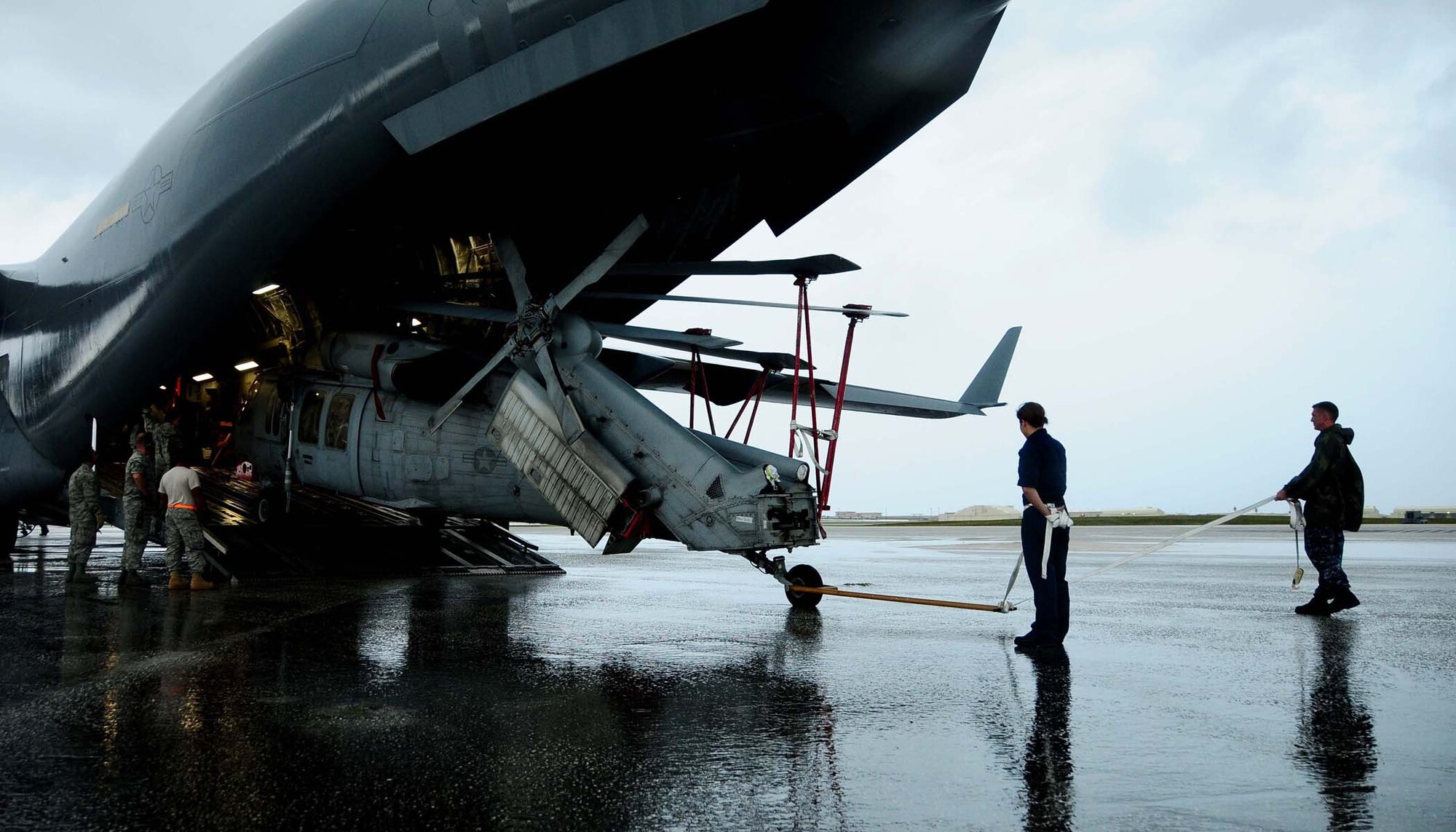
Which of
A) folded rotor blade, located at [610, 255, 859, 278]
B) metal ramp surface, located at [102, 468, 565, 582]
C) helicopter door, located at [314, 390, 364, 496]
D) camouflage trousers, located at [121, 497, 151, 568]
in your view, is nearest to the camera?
folded rotor blade, located at [610, 255, 859, 278]

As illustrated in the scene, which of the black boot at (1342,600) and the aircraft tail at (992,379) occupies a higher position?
the aircraft tail at (992,379)

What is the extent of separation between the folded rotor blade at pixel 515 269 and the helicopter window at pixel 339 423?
3.29 m

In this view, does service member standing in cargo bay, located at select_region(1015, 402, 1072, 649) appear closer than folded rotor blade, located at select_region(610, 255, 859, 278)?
Yes

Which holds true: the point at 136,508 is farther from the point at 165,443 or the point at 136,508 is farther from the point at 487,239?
the point at 487,239

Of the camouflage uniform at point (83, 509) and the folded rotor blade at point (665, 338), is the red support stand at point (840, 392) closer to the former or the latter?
the folded rotor blade at point (665, 338)

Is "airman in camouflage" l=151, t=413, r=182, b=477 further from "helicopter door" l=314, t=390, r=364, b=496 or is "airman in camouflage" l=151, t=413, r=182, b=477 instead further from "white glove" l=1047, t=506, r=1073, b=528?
"white glove" l=1047, t=506, r=1073, b=528

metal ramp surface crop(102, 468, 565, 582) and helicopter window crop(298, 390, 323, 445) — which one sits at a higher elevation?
helicopter window crop(298, 390, 323, 445)

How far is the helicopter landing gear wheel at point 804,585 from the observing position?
8.80m

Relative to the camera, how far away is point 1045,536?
630cm

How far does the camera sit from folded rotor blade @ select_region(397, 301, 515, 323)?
406 inches

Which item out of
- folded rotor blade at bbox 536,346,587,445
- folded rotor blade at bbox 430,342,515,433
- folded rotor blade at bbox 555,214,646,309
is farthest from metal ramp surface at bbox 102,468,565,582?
folded rotor blade at bbox 555,214,646,309

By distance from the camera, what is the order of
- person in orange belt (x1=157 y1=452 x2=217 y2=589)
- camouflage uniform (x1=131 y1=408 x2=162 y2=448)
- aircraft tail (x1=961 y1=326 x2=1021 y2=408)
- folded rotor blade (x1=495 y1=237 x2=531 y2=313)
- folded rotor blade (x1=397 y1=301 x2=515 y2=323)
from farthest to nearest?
aircraft tail (x1=961 y1=326 x2=1021 y2=408) < camouflage uniform (x1=131 y1=408 x2=162 y2=448) < person in orange belt (x1=157 y1=452 x2=217 y2=589) < folded rotor blade (x1=397 y1=301 x2=515 y2=323) < folded rotor blade (x1=495 y1=237 x2=531 y2=313)

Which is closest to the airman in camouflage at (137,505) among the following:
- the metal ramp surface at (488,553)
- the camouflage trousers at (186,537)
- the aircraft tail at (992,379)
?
the camouflage trousers at (186,537)

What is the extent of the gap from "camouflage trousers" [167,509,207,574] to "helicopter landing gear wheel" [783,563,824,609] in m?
6.55
